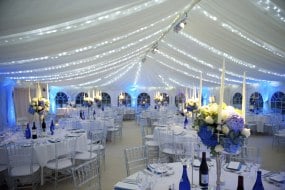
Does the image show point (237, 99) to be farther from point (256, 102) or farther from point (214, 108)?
point (214, 108)

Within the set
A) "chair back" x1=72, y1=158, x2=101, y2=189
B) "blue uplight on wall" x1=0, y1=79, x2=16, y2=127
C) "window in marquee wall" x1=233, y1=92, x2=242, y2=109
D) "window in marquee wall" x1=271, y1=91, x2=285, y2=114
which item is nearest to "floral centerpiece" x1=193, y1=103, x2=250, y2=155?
"chair back" x1=72, y1=158, x2=101, y2=189

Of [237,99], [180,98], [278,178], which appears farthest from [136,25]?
[180,98]

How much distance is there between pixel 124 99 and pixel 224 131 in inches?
654

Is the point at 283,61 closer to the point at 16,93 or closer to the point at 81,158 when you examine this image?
the point at 81,158

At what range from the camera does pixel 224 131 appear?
2248mm

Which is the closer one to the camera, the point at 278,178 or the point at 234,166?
the point at 278,178

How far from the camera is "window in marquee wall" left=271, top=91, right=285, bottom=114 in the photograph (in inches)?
484

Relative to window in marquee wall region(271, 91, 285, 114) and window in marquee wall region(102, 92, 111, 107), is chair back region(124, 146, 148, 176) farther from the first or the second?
window in marquee wall region(102, 92, 111, 107)

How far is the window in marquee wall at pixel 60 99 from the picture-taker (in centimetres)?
1762

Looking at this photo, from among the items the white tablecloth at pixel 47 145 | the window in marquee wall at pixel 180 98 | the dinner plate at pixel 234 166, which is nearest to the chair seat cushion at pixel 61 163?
the white tablecloth at pixel 47 145

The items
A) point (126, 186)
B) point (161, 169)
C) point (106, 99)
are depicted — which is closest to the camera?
point (126, 186)

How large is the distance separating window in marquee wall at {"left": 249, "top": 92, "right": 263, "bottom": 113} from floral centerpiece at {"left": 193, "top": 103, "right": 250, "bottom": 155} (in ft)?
39.7

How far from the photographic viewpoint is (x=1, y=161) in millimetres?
4852

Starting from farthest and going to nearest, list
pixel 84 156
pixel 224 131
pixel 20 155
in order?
pixel 84 156 < pixel 20 155 < pixel 224 131
